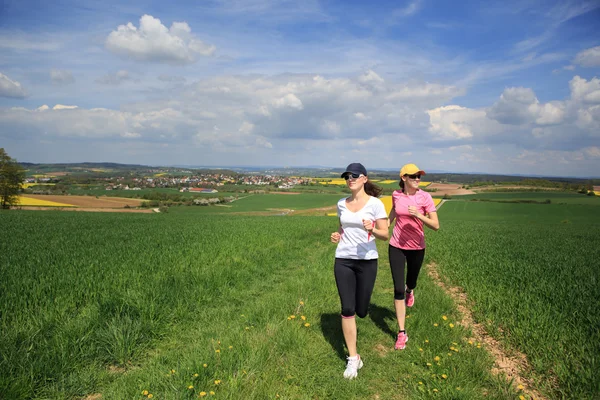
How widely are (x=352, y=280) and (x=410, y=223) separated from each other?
151 cm

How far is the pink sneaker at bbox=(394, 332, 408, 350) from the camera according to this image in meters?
4.41

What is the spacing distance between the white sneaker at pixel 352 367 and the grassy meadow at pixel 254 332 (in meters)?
0.10

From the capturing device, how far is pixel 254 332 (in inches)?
183

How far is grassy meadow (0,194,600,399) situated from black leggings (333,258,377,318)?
88 centimetres

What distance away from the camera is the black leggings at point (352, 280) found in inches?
147

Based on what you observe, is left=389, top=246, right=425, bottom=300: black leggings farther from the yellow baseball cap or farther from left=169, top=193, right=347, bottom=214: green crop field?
left=169, top=193, right=347, bottom=214: green crop field

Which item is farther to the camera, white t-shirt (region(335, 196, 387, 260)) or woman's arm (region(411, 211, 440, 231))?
woman's arm (region(411, 211, 440, 231))

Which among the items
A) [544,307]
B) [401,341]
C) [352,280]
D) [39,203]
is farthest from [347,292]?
[39,203]

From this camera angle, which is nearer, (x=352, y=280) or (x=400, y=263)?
(x=352, y=280)

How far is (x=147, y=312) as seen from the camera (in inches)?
193

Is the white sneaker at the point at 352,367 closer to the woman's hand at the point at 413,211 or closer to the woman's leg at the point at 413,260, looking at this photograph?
the woman's leg at the point at 413,260

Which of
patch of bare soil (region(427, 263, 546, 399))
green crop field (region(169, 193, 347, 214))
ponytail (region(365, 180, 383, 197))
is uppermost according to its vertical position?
ponytail (region(365, 180, 383, 197))

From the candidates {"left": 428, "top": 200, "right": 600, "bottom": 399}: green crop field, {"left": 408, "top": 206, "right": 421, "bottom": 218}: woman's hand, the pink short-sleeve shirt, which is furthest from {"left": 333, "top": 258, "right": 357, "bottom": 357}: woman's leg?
{"left": 428, "top": 200, "right": 600, "bottom": 399}: green crop field

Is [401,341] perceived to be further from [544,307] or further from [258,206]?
[258,206]
